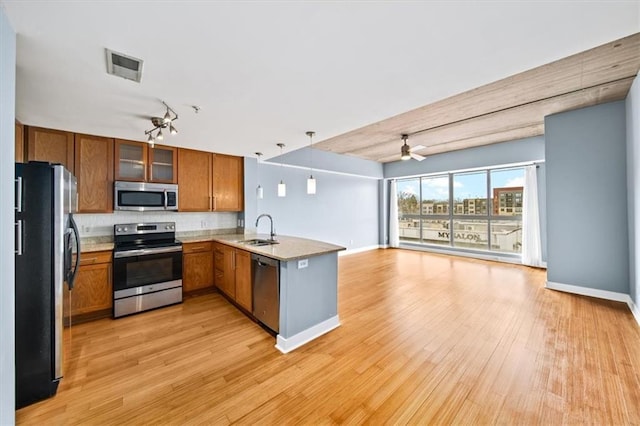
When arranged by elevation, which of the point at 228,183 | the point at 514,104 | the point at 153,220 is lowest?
the point at 153,220

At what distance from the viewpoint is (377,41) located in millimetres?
1573

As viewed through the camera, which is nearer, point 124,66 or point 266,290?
point 124,66

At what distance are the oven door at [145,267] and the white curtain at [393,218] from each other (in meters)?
Result: 6.43

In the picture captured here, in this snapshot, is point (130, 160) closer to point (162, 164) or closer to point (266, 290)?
point (162, 164)

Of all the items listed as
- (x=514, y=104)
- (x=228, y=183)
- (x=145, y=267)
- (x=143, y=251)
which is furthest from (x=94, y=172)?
(x=514, y=104)

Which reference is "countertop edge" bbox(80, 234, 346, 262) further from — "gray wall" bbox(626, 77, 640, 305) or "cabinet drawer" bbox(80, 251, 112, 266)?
"gray wall" bbox(626, 77, 640, 305)

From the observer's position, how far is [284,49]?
64.7 inches

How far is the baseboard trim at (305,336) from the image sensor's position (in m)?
2.46

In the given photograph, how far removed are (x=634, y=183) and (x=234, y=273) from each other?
16.9ft

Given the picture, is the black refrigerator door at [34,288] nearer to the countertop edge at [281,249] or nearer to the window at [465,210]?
the countertop edge at [281,249]

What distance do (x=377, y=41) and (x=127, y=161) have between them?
3777mm

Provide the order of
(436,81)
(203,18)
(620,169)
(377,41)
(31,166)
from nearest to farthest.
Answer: (203,18) → (377,41) → (31,166) → (436,81) → (620,169)

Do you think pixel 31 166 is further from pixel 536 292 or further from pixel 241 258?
pixel 536 292

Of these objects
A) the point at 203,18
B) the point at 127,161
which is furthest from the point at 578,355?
the point at 127,161
